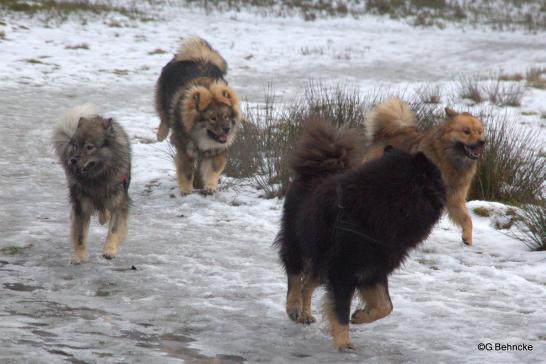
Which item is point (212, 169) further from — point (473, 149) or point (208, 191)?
point (473, 149)

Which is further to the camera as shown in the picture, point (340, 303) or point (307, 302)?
point (307, 302)

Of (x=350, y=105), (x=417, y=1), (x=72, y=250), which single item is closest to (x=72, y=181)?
(x=72, y=250)

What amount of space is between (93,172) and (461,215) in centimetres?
320

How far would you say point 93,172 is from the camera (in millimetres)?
5910

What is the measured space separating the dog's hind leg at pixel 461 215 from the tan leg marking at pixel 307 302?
238 centimetres

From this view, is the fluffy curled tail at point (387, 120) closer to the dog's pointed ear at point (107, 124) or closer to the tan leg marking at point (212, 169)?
the tan leg marking at point (212, 169)

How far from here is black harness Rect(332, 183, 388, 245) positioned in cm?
398

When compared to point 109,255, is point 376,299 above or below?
above

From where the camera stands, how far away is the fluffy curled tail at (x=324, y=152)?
4.45 meters

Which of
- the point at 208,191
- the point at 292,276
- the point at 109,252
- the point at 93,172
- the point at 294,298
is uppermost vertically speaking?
the point at 93,172

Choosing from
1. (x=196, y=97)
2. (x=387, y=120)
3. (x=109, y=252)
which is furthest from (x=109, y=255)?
(x=387, y=120)

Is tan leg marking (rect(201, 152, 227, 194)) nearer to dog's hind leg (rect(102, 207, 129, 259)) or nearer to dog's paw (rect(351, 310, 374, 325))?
dog's hind leg (rect(102, 207, 129, 259))

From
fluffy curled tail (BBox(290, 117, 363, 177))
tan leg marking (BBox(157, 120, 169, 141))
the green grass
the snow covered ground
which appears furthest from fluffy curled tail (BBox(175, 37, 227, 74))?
the green grass

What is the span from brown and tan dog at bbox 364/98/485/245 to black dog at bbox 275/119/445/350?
2.18 metres
